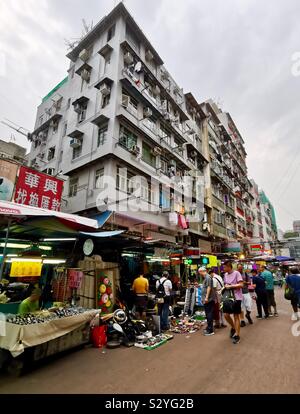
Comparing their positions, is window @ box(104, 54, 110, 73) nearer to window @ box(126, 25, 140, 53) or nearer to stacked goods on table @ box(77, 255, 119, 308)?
window @ box(126, 25, 140, 53)

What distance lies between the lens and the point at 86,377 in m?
4.27

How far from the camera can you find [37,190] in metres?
12.1

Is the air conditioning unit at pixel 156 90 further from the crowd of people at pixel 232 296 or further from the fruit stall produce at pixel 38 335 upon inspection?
the fruit stall produce at pixel 38 335

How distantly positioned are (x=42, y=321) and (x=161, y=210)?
39.2 feet

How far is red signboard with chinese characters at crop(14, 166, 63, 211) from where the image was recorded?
11414 mm

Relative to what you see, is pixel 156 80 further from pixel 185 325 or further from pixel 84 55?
pixel 185 325

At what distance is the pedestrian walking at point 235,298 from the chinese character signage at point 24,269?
6780 mm

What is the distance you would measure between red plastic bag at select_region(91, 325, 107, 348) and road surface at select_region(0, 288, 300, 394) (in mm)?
237

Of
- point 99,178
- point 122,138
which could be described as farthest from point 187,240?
point 122,138

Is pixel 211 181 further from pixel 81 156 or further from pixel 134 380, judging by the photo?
pixel 134 380

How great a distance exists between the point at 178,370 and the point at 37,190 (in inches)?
439
